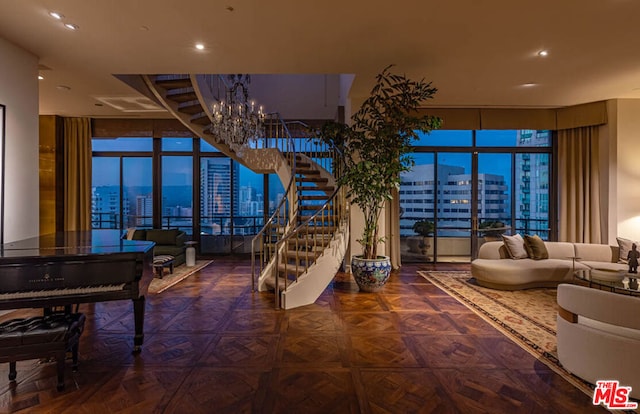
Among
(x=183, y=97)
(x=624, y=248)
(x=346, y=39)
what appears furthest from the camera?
(x=183, y=97)

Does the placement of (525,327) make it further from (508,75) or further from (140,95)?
(140,95)

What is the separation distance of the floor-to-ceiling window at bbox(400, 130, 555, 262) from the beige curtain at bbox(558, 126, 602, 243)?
40cm

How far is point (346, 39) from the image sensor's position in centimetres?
361

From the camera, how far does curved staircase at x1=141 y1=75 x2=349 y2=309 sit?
430 centimetres

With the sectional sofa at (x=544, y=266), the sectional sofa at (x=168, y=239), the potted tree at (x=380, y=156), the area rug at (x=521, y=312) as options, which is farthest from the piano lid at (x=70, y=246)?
the sectional sofa at (x=544, y=266)

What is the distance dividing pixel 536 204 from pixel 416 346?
5.58 m

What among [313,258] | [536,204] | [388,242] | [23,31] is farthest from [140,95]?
[536,204]

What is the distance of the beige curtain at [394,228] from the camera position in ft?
21.0

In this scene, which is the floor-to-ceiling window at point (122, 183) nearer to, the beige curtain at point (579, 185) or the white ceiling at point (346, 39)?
the white ceiling at point (346, 39)

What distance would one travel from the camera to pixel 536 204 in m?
6.97

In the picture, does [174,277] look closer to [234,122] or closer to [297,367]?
[234,122]

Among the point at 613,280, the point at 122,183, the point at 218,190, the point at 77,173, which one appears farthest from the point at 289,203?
the point at 77,173

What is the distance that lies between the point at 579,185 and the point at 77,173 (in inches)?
401

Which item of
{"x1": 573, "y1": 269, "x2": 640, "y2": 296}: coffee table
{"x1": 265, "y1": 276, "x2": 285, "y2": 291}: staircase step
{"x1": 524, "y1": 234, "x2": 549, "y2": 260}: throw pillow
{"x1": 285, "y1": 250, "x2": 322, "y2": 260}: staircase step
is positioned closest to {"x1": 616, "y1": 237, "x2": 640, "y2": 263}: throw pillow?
{"x1": 524, "y1": 234, "x2": 549, "y2": 260}: throw pillow
